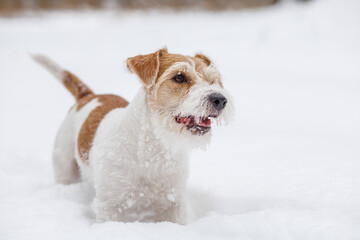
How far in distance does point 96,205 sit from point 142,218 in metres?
0.36

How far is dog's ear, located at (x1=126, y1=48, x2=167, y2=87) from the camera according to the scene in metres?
2.47

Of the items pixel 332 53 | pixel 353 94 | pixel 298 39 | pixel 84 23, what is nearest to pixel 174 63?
pixel 353 94

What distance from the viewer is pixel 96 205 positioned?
99.2 inches

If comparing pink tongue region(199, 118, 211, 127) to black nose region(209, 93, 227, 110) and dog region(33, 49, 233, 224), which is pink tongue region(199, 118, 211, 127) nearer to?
dog region(33, 49, 233, 224)

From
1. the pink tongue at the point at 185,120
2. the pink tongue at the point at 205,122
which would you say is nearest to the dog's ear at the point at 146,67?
the pink tongue at the point at 185,120

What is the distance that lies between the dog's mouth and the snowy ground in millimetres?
589

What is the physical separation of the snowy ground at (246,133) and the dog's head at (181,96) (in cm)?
31

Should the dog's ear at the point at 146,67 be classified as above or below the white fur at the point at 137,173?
above

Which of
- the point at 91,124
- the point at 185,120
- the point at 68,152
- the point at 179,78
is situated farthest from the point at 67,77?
the point at 185,120

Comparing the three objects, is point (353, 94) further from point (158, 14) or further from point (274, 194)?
point (158, 14)

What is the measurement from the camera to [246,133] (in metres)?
4.40

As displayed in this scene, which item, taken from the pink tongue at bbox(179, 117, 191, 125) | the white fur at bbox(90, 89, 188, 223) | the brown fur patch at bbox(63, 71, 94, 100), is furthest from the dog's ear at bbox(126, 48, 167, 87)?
the brown fur patch at bbox(63, 71, 94, 100)

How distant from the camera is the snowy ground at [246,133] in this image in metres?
2.10

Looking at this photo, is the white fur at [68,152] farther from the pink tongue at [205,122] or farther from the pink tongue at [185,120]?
the pink tongue at [205,122]
